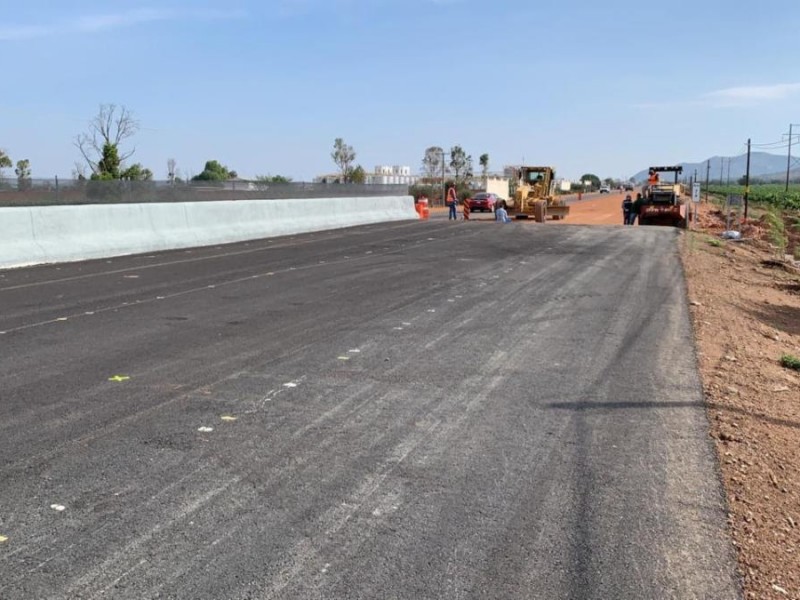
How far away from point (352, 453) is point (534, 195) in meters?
37.4

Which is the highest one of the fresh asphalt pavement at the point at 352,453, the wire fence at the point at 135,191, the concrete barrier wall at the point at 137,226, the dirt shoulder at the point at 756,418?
the wire fence at the point at 135,191

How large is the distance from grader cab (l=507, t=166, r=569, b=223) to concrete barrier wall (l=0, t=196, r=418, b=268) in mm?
16201

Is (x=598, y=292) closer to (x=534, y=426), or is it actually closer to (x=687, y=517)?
(x=534, y=426)

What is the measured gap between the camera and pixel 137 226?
18094 millimetres

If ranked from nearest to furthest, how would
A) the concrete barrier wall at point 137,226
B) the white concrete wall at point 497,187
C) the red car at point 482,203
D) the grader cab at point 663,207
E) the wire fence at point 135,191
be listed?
1. the concrete barrier wall at point 137,226
2. the wire fence at point 135,191
3. the grader cab at point 663,207
4. the red car at point 482,203
5. the white concrete wall at point 497,187

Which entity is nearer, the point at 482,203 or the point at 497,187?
the point at 482,203

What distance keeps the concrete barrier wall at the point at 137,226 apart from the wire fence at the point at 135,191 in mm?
1848

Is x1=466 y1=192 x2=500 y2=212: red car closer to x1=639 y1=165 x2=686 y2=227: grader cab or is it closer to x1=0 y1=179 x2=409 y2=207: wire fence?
x1=639 y1=165 x2=686 y2=227: grader cab

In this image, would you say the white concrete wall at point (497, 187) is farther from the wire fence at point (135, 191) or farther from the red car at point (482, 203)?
the wire fence at point (135, 191)

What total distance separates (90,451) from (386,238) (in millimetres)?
17967

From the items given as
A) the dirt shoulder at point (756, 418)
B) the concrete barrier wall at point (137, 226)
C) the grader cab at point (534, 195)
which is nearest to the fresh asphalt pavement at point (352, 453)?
the dirt shoulder at point (756, 418)

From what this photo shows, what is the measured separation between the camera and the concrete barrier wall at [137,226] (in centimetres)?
1518

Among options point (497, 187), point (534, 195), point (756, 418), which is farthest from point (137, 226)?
Answer: point (497, 187)

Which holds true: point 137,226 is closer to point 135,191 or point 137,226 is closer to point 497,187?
point 135,191
